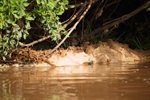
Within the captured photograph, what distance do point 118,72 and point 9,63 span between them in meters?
2.34

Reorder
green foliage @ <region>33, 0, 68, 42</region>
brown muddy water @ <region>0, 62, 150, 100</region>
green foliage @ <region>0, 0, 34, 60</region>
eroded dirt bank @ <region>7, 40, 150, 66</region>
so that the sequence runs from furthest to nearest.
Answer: eroded dirt bank @ <region>7, 40, 150, 66</region> < green foliage @ <region>33, 0, 68, 42</region> < green foliage @ <region>0, 0, 34, 60</region> < brown muddy water @ <region>0, 62, 150, 100</region>

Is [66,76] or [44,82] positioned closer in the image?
[44,82]

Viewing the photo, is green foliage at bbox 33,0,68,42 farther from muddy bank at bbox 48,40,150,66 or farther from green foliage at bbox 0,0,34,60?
muddy bank at bbox 48,40,150,66

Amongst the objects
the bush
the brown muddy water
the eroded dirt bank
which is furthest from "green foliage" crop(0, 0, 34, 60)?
the brown muddy water

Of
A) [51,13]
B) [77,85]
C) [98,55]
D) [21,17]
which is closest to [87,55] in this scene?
[98,55]

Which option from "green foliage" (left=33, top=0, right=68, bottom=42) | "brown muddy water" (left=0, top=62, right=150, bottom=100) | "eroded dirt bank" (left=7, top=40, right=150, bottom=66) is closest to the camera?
"brown muddy water" (left=0, top=62, right=150, bottom=100)

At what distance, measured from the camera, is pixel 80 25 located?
8805 mm

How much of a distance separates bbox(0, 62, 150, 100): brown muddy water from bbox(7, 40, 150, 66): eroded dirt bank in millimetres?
1100

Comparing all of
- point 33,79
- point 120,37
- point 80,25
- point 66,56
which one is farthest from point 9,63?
point 120,37

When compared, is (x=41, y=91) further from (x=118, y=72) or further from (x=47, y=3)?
(x=47, y=3)

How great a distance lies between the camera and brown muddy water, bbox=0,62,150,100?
3.77 metres

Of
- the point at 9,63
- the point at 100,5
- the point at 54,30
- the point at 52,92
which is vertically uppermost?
the point at 100,5

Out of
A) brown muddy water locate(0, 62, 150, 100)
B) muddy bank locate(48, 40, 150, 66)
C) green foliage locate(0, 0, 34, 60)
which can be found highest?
green foliage locate(0, 0, 34, 60)

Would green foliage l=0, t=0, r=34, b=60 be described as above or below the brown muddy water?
above
